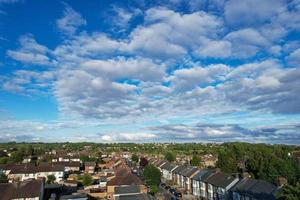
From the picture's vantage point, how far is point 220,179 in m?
57.4

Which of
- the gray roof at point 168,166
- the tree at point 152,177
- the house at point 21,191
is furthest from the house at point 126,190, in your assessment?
the gray roof at point 168,166

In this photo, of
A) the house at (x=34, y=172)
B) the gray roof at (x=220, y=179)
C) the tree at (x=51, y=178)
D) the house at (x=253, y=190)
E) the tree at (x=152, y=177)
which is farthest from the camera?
the house at (x=34, y=172)

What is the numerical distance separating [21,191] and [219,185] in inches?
1326

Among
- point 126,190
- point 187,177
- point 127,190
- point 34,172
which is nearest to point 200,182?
point 187,177

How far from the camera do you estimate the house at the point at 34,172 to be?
8588cm

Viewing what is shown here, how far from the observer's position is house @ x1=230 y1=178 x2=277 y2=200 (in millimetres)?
42406

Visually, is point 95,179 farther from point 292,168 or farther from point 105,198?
point 292,168

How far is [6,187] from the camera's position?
159 ft

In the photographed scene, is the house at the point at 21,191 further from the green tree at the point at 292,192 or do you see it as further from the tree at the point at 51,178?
the green tree at the point at 292,192

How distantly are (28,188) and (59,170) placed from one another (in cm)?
4359

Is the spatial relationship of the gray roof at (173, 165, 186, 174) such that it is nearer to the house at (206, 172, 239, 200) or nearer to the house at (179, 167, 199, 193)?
the house at (179, 167, 199, 193)

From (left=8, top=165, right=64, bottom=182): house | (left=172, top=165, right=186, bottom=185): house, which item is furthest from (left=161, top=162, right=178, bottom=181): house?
(left=8, top=165, right=64, bottom=182): house

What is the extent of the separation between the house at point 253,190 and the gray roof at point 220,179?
201 centimetres

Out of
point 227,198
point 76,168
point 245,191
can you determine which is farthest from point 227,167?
point 76,168
